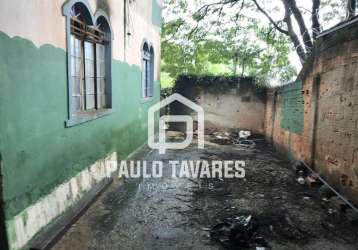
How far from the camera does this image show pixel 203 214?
3709 mm

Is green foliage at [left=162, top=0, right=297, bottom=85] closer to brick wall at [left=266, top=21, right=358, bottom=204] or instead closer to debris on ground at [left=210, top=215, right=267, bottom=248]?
brick wall at [left=266, top=21, right=358, bottom=204]

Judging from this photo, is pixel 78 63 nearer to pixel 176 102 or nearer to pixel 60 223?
pixel 60 223

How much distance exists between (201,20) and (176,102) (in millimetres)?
3379

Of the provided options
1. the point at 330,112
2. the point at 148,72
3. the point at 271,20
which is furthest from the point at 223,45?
the point at 330,112

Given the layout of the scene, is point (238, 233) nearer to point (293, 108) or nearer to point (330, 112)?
point (330, 112)

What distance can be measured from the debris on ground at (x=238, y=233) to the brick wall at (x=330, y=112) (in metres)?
1.52

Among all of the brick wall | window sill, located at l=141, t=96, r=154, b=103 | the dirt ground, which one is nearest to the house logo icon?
window sill, located at l=141, t=96, r=154, b=103

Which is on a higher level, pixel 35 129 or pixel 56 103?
pixel 56 103

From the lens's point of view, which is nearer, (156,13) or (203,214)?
(203,214)

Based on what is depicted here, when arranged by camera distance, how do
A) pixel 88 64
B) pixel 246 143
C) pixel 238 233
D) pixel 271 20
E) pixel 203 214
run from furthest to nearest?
pixel 271 20, pixel 246 143, pixel 88 64, pixel 203 214, pixel 238 233

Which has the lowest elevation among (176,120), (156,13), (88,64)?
(176,120)

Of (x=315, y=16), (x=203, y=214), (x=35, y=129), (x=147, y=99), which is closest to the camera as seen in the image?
(x=35, y=129)

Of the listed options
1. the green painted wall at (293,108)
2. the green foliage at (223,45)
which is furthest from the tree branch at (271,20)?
the green painted wall at (293,108)

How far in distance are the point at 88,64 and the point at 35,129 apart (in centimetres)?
189
